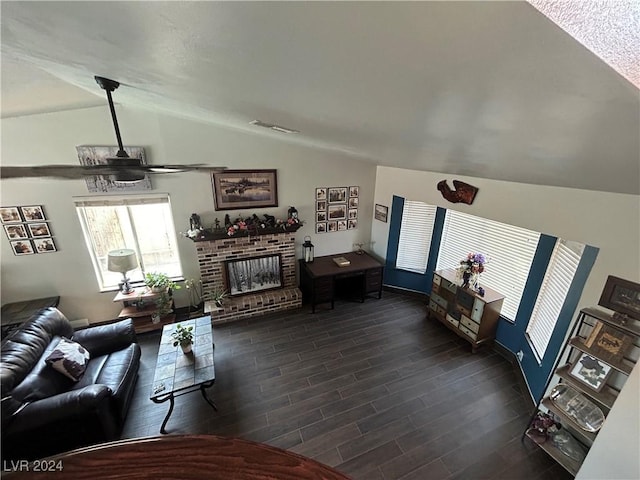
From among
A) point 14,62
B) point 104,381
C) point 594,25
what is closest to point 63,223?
point 104,381

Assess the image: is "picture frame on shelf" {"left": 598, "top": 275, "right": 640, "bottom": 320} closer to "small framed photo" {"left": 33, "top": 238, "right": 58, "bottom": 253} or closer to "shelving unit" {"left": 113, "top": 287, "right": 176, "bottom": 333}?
"shelving unit" {"left": 113, "top": 287, "right": 176, "bottom": 333}

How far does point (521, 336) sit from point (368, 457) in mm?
2518

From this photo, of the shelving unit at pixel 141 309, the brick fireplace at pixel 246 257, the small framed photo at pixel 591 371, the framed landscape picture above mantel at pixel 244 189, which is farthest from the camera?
the brick fireplace at pixel 246 257

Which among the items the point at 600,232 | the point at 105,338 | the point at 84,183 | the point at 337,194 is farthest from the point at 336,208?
the point at 105,338

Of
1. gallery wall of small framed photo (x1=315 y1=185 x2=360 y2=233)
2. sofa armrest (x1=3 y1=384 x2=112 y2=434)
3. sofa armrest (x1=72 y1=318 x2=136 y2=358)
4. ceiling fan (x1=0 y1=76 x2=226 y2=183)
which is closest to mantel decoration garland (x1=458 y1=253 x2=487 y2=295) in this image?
gallery wall of small framed photo (x1=315 y1=185 x2=360 y2=233)

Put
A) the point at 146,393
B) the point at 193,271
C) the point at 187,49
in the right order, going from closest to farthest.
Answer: the point at 187,49 → the point at 146,393 → the point at 193,271

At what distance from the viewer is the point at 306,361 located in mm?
3684

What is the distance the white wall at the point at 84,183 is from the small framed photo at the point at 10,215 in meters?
0.08

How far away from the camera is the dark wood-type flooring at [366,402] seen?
8.56 ft

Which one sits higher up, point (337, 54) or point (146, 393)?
point (337, 54)

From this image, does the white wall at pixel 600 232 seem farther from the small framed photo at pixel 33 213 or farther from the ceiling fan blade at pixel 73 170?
the small framed photo at pixel 33 213

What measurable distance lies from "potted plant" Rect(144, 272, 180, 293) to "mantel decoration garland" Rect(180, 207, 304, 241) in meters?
0.74

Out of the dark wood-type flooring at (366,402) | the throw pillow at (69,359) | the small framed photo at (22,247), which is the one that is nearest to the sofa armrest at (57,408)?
the throw pillow at (69,359)

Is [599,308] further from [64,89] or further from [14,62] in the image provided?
[64,89]
